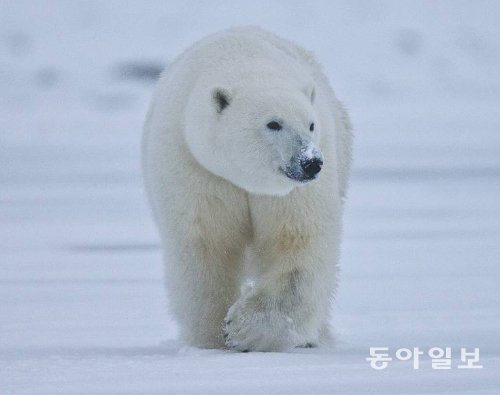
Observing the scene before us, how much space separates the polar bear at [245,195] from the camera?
3805mm

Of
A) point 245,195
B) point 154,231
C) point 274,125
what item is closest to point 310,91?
point 274,125

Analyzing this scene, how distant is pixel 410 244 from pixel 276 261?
128 inches

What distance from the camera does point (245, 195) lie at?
4035mm

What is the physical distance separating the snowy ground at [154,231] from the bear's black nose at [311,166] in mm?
597

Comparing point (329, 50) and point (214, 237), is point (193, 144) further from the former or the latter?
point (329, 50)

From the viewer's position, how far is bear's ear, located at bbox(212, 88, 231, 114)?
12.6 ft

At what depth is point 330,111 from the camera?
4.51 m

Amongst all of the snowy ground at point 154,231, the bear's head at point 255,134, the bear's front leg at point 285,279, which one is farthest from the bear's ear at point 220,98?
the snowy ground at point 154,231

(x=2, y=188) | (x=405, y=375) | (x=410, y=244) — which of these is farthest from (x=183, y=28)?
(x=405, y=375)

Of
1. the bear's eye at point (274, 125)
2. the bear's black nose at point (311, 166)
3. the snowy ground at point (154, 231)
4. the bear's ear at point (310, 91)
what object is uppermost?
the bear's ear at point (310, 91)

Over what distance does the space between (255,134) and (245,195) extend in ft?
1.03

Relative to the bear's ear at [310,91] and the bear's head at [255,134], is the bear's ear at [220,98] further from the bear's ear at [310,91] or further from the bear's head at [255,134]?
the bear's ear at [310,91]

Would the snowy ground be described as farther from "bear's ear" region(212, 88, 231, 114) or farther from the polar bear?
"bear's ear" region(212, 88, 231, 114)

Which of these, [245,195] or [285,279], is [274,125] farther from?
[285,279]
